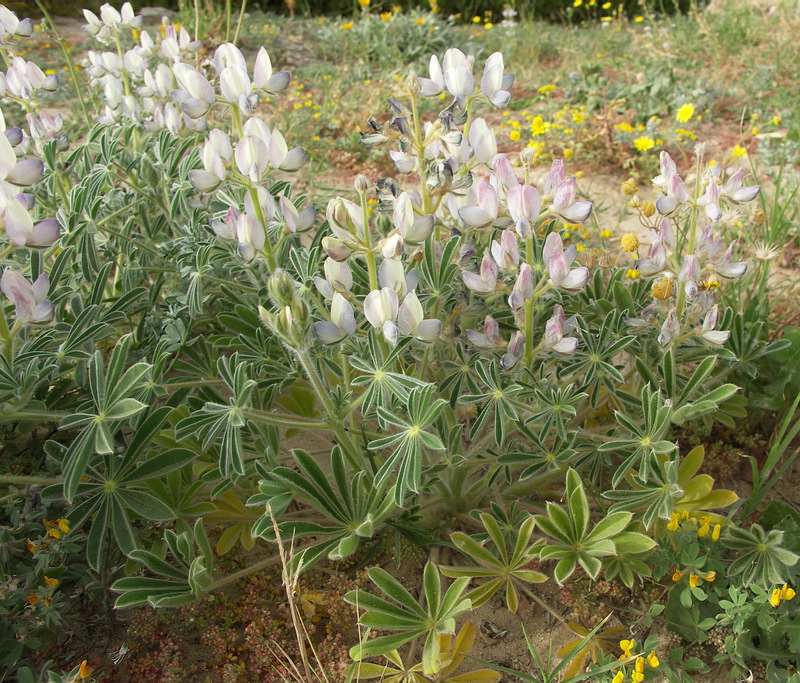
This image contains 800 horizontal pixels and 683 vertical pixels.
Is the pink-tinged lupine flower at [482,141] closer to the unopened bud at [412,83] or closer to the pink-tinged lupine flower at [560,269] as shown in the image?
the unopened bud at [412,83]

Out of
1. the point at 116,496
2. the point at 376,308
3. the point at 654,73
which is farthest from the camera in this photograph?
the point at 654,73

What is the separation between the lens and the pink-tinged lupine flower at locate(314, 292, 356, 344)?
1307 millimetres

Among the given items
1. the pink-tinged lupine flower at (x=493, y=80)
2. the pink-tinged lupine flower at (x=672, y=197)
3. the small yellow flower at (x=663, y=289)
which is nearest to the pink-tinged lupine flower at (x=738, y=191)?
the pink-tinged lupine flower at (x=672, y=197)

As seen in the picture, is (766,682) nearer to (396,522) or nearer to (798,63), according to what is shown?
(396,522)

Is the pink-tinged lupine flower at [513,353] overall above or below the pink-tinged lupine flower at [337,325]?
below

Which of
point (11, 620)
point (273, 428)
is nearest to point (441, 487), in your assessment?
point (273, 428)

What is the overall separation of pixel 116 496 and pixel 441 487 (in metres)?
0.77

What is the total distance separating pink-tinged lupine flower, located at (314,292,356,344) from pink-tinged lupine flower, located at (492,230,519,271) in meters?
0.36

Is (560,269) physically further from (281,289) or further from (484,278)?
(281,289)

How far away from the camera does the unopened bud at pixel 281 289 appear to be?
1.25 metres

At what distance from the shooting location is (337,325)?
1342mm

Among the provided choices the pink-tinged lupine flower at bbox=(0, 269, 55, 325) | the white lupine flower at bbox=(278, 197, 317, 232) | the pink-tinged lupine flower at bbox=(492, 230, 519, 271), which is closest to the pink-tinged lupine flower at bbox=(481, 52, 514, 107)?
the pink-tinged lupine flower at bbox=(492, 230, 519, 271)

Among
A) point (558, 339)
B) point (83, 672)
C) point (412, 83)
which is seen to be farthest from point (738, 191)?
point (83, 672)

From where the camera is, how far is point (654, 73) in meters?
4.95
